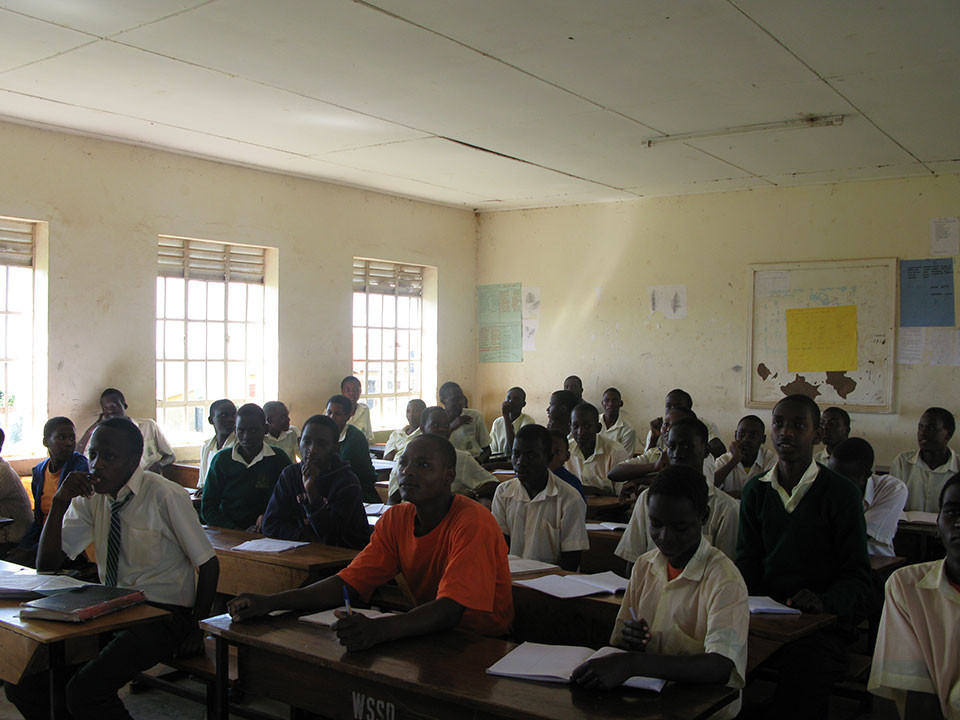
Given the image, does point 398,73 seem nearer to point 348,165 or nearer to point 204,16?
point 204,16

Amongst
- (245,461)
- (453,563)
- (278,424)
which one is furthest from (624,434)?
(453,563)

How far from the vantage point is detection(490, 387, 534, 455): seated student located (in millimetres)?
6926

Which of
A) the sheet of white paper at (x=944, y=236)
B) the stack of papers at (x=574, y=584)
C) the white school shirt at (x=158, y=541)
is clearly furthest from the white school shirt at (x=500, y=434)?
the white school shirt at (x=158, y=541)

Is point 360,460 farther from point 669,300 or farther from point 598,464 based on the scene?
point 669,300

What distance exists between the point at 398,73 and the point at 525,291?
4394 mm

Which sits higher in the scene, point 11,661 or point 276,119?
point 276,119

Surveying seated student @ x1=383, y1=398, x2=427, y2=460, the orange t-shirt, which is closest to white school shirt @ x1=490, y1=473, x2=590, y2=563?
the orange t-shirt

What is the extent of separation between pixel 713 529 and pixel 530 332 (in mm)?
5384

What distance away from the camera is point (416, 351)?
8.48 meters

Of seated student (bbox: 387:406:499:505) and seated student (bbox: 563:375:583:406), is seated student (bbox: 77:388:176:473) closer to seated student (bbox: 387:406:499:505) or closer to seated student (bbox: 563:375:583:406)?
seated student (bbox: 387:406:499:505)

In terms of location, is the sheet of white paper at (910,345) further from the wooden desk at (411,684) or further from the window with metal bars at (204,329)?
the wooden desk at (411,684)

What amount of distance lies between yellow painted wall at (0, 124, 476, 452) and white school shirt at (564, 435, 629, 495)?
9.28 ft

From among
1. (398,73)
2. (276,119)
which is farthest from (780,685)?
(276,119)

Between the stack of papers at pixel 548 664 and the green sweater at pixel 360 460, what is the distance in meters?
3.22
